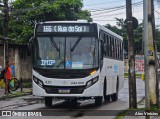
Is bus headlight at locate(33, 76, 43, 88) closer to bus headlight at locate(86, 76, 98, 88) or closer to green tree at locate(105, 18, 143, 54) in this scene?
bus headlight at locate(86, 76, 98, 88)

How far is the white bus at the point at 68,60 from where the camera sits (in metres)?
16.1

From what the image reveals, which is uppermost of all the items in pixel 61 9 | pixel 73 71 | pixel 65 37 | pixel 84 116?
pixel 61 9

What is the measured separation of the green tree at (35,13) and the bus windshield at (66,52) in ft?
79.2

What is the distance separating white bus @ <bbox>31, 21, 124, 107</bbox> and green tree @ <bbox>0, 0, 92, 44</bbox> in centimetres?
→ 2397

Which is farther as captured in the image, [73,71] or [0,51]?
→ [0,51]

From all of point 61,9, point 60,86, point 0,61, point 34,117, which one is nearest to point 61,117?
point 34,117

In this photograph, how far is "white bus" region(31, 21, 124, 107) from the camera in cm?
1608

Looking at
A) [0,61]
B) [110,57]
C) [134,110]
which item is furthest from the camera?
[0,61]

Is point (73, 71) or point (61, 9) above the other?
point (61, 9)

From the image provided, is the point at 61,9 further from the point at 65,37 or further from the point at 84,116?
the point at 84,116

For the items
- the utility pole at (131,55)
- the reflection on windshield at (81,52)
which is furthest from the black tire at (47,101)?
the utility pole at (131,55)

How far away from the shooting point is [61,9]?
42281 mm

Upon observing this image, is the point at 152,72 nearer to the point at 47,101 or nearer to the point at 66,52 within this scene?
the point at 66,52

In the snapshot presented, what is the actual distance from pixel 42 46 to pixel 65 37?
37.1 inches
